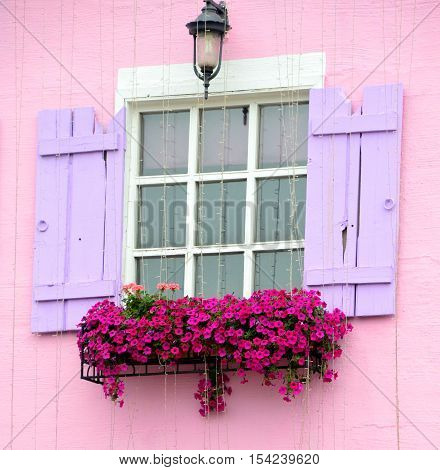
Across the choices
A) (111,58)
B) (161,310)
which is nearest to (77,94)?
(111,58)

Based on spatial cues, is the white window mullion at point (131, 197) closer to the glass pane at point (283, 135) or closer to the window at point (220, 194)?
the window at point (220, 194)

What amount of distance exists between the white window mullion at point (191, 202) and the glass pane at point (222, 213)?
0.04 meters

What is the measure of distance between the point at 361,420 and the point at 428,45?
2.22 meters

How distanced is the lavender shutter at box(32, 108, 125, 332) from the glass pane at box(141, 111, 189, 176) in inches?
8.5

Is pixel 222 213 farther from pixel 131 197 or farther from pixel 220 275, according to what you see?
pixel 131 197

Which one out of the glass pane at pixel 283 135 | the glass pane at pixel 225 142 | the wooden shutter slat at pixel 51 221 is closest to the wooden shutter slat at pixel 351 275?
the glass pane at pixel 283 135

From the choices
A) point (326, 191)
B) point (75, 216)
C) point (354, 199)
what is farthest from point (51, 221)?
point (354, 199)

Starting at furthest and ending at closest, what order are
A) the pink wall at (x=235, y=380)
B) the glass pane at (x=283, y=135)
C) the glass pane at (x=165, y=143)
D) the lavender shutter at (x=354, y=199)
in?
1. the glass pane at (x=165, y=143)
2. the glass pane at (x=283, y=135)
3. the lavender shutter at (x=354, y=199)
4. the pink wall at (x=235, y=380)

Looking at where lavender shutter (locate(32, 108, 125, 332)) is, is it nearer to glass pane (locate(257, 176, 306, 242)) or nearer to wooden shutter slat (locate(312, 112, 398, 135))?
glass pane (locate(257, 176, 306, 242))

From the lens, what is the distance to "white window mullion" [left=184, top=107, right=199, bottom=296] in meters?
9.95

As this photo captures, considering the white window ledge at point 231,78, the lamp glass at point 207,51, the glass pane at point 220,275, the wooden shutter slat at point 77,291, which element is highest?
the lamp glass at point 207,51

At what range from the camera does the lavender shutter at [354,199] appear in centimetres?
949

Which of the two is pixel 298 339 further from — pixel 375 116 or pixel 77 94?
pixel 77 94

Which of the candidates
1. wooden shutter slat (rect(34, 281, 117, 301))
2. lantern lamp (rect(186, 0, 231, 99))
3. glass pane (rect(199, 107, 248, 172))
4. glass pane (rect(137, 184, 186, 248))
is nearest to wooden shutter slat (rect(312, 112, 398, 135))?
glass pane (rect(199, 107, 248, 172))
